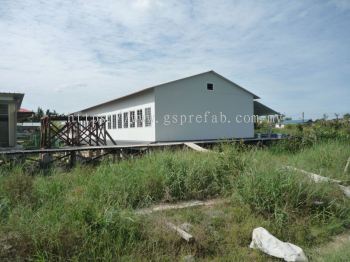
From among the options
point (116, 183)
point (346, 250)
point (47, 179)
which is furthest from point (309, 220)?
point (47, 179)

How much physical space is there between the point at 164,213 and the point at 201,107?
47.3 ft

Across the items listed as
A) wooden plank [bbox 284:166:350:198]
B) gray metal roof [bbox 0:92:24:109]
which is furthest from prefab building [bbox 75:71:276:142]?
wooden plank [bbox 284:166:350:198]

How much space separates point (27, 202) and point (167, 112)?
528 inches

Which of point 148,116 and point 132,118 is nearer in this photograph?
point 148,116

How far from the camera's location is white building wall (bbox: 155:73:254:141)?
17781mm

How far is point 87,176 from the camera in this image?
20.8 feet

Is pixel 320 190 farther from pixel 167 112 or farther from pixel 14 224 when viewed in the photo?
pixel 167 112

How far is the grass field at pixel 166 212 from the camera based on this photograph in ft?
12.3

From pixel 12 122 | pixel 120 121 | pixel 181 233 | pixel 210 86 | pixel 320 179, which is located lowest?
pixel 181 233

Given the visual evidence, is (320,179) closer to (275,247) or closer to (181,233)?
(275,247)

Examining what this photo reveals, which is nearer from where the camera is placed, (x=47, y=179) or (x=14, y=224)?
(x=14, y=224)

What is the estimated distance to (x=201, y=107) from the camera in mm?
19141

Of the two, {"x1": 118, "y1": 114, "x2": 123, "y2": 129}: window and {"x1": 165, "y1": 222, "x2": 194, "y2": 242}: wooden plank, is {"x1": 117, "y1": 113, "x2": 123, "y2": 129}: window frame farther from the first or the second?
{"x1": 165, "y1": 222, "x2": 194, "y2": 242}: wooden plank

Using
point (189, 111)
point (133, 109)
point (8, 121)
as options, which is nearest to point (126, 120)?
point (133, 109)
